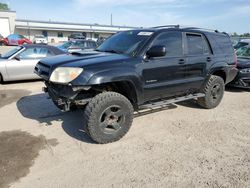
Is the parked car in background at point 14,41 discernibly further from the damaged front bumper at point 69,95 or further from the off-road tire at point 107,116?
the off-road tire at point 107,116

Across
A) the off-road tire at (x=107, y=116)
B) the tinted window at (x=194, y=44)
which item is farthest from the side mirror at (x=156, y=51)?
the tinted window at (x=194, y=44)

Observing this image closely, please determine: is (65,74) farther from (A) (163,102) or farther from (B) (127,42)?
(A) (163,102)

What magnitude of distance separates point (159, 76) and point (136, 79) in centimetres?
59

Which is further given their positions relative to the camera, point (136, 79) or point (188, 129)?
point (188, 129)

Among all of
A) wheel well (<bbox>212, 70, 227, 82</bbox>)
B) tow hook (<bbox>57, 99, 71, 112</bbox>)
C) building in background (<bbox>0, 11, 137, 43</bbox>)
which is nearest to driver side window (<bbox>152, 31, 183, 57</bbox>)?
wheel well (<bbox>212, 70, 227, 82</bbox>)

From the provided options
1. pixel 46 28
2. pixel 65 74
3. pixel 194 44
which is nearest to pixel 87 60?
pixel 65 74

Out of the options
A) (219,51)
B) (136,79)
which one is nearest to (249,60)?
(219,51)

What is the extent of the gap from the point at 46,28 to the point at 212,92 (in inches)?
2091

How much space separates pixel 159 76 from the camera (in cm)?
464

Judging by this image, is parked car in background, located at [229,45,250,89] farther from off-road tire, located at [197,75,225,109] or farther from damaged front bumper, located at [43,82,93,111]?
damaged front bumper, located at [43,82,93,111]

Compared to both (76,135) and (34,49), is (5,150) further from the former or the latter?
(34,49)

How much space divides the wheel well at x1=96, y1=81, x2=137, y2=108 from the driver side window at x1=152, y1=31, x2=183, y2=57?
3.29 feet

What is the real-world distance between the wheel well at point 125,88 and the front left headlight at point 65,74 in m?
0.67

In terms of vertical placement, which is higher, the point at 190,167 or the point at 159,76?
the point at 159,76
